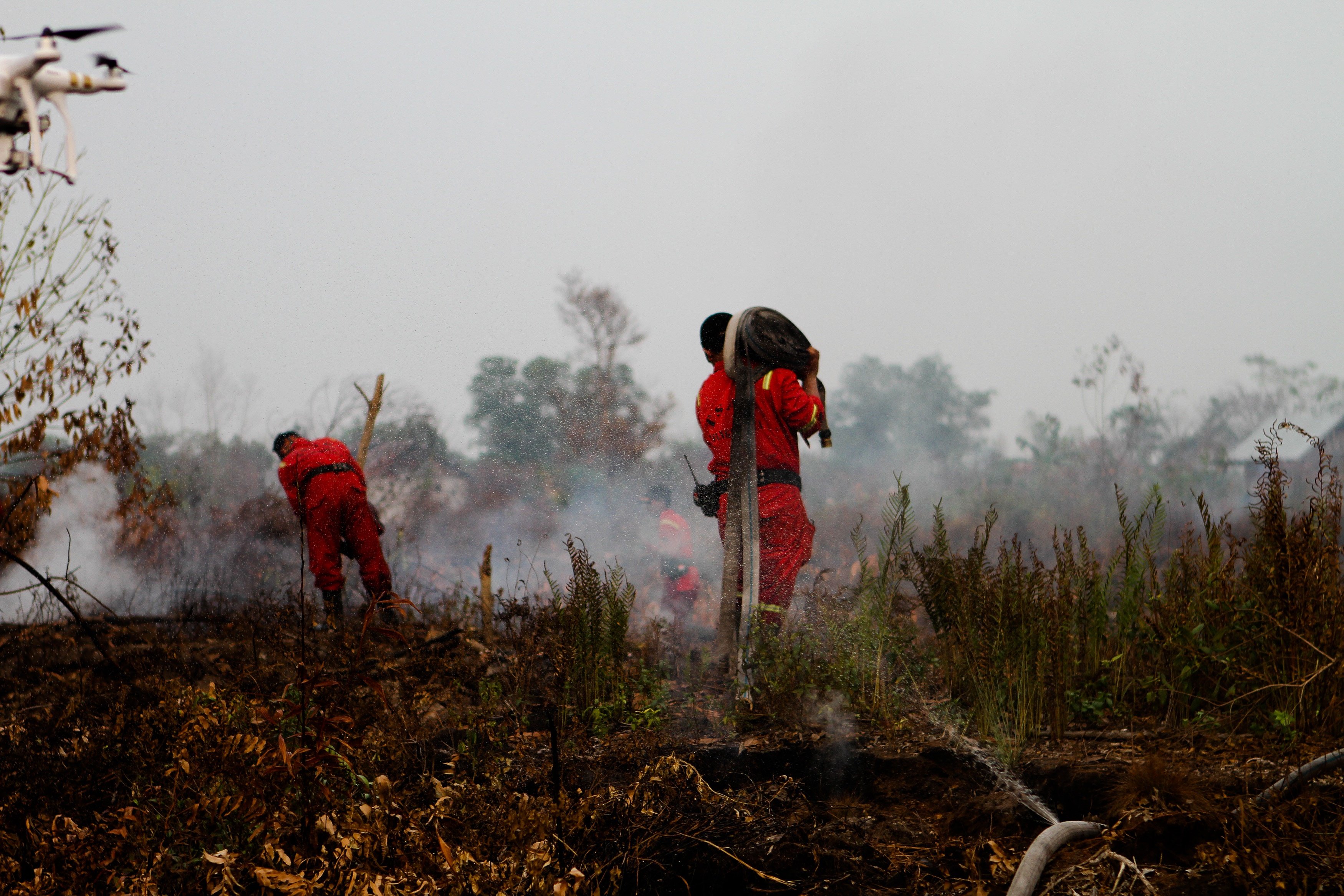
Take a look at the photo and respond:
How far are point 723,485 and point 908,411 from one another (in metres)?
17.2

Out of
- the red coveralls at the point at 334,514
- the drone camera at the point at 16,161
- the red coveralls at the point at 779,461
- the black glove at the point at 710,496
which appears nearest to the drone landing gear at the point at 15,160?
the drone camera at the point at 16,161

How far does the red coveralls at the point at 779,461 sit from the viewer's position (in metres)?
4.88

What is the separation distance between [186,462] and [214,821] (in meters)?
12.7

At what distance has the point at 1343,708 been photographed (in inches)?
116

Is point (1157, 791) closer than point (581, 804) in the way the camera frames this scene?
No

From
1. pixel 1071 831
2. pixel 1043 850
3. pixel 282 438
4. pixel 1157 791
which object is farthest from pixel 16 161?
pixel 282 438

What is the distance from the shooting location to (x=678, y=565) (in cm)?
759

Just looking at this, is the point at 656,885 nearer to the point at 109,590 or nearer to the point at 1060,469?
the point at 109,590

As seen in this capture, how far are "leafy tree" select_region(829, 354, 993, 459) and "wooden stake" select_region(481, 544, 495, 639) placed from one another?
570 inches

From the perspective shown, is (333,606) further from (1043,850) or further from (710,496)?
(1043,850)

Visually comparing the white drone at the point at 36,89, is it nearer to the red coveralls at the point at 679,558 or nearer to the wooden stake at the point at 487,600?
the wooden stake at the point at 487,600

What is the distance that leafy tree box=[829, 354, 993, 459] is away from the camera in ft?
67.9

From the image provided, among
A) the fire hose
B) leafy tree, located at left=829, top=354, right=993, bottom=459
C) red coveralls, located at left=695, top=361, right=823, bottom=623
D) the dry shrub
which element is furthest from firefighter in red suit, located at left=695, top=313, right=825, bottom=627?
leafy tree, located at left=829, top=354, right=993, bottom=459

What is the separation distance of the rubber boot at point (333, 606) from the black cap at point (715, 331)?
10.5ft
